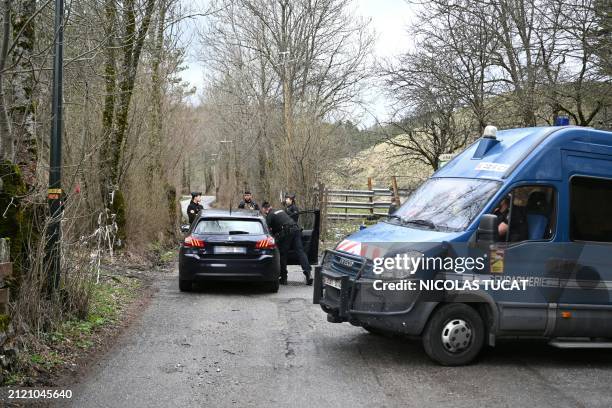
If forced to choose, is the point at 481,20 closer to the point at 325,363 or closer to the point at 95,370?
the point at 325,363

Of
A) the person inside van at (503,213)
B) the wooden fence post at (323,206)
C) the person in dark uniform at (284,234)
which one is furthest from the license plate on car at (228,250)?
the wooden fence post at (323,206)

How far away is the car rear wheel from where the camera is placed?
12.6 metres

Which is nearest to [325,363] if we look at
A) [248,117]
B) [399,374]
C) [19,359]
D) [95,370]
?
[399,374]

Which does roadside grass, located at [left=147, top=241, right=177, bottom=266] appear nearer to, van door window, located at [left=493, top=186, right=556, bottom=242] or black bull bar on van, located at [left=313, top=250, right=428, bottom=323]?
black bull bar on van, located at [left=313, top=250, right=428, bottom=323]

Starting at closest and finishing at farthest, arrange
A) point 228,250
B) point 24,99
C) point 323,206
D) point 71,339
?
1. point 71,339
2. point 24,99
3. point 228,250
4. point 323,206

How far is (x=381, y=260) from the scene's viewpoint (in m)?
7.48

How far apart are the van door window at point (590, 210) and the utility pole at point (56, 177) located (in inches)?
236

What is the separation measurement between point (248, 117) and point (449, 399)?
3332 cm

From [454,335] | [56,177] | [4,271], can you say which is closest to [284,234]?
[56,177]

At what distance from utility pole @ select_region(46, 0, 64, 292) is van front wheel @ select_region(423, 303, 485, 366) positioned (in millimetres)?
4451

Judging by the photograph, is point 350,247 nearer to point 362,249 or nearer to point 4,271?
point 362,249

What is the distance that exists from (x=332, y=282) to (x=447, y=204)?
1642 millimetres

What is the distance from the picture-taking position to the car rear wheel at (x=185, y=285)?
41.3 ft

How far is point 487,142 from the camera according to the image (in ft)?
27.4
